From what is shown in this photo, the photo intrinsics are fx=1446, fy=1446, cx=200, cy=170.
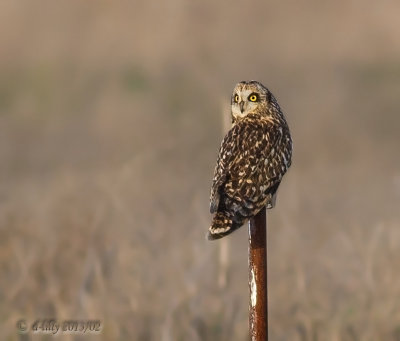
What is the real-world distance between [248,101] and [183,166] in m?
8.04

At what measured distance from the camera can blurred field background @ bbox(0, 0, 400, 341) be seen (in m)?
7.70

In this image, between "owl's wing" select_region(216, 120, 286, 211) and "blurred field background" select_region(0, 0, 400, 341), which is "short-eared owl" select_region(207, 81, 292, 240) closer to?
"owl's wing" select_region(216, 120, 286, 211)

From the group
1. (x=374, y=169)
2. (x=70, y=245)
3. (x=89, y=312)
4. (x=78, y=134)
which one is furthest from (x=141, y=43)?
(x=89, y=312)

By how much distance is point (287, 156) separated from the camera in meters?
5.43

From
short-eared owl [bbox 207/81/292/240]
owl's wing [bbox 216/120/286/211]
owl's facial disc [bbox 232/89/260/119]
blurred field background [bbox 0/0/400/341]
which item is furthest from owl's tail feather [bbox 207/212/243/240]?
blurred field background [bbox 0/0/400/341]

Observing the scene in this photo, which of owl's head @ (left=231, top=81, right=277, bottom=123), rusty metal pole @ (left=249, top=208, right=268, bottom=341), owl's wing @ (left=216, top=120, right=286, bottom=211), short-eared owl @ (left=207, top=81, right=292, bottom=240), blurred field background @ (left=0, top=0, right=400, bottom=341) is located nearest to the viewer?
rusty metal pole @ (left=249, top=208, right=268, bottom=341)

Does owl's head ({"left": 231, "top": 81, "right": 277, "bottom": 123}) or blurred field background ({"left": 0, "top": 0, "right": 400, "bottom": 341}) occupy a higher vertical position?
owl's head ({"left": 231, "top": 81, "right": 277, "bottom": 123})

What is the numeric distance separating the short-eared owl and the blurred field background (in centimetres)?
111

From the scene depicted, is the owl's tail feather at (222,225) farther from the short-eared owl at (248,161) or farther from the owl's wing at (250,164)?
the owl's wing at (250,164)

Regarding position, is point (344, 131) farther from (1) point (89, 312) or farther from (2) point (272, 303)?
(1) point (89, 312)

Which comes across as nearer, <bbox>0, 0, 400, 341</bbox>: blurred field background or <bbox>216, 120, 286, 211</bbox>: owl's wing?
<bbox>216, 120, 286, 211</bbox>: owl's wing

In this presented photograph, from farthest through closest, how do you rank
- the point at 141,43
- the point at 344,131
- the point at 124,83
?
1. the point at 141,43
2. the point at 124,83
3. the point at 344,131

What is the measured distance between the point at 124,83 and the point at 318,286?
9.98 metres

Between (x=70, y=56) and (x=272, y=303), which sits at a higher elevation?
(x=70, y=56)
